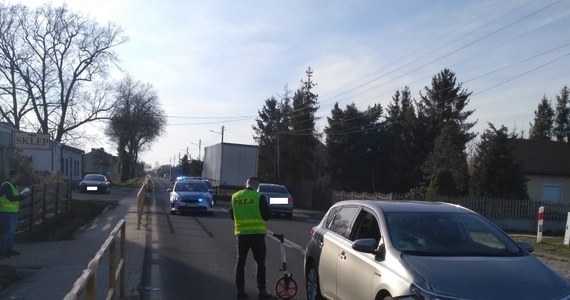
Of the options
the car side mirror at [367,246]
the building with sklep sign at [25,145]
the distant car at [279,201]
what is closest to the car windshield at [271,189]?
the distant car at [279,201]

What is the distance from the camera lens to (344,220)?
8320 mm

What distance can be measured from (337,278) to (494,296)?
2516 millimetres

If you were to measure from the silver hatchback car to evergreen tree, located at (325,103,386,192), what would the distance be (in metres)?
46.7

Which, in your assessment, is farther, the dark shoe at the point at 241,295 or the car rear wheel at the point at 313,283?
the dark shoe at the point at 241,295

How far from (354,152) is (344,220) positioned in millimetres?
47547

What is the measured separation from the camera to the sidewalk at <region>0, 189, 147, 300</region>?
9148mm

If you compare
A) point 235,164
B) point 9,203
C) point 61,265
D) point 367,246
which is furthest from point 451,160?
point 367,246

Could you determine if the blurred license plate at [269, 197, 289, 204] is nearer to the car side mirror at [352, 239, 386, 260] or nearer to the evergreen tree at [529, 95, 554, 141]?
the car side mirror at [352, 239, 386, 260]

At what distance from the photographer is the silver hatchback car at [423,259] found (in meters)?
5.67

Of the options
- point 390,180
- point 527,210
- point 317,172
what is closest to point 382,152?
point 390,180

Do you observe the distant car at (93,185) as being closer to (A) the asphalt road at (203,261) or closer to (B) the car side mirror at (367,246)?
(A) the asphalt road at (203,261)

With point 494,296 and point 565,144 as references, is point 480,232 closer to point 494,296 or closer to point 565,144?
point 494,296

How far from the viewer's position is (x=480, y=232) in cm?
707

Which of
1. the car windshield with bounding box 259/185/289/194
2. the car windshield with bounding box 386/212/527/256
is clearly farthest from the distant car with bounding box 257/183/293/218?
the car windshield with bounding box 386/212/527/256
